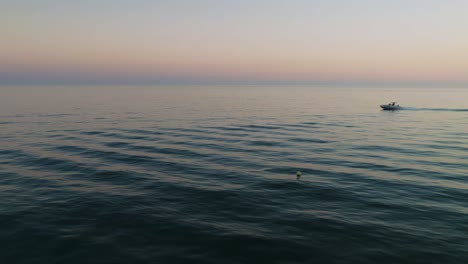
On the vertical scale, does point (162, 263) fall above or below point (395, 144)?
below

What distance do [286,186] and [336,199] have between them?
4249 millimetres

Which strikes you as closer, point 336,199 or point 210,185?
point 336,199

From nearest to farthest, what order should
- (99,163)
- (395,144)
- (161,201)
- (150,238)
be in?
(150,238) < (161,201) < (99,163) < (395,144)

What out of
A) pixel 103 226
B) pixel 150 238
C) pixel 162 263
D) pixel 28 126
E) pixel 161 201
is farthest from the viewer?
pixel 28 126

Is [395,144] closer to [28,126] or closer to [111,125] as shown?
[111,125]

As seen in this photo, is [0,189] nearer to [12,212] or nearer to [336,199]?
[12,212]

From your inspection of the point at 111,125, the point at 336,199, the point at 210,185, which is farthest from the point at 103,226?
the point at 111,125

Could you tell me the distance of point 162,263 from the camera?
1402 centimetres

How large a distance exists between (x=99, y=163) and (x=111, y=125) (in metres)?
31.4

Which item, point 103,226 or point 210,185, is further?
point 210,185

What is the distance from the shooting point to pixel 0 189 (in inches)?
945

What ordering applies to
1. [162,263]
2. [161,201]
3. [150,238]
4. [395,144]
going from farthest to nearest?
[395,144] → [161,201] → [150,238] → [162,263]

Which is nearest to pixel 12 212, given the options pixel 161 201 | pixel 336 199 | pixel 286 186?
pixel 161 201

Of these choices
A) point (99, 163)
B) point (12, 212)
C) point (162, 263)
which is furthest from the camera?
point (99, 163)
